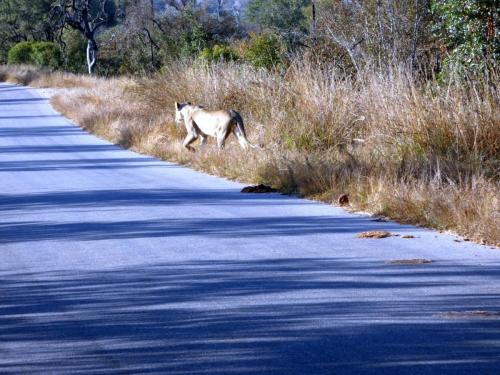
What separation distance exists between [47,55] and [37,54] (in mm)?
937

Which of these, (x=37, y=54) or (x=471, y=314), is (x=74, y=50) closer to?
(x=37, y=54)

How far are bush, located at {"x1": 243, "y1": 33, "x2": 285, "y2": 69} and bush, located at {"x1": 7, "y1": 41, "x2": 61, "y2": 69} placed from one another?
42864 millimetres

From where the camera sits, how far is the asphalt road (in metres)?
6.11

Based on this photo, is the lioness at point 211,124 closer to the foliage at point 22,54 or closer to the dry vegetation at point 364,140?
the dry vegetation at point 364,140

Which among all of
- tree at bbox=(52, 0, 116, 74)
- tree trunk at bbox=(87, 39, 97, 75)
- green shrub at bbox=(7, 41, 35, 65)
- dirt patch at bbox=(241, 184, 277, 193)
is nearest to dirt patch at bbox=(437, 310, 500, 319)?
dirt patch at bbox=(241, 184, 277, 193)

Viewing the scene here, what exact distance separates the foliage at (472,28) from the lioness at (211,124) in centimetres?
417

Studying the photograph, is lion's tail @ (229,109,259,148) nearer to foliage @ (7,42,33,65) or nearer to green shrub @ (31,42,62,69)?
green shrub @ (31,42,62,69)

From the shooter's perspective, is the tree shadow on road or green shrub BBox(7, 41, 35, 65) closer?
the tree shadow on road

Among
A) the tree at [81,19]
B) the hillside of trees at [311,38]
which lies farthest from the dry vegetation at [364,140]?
the tree at [81,19]

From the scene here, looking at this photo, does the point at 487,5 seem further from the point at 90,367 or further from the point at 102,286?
the point at 90,367

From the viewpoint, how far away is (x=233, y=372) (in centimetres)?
580

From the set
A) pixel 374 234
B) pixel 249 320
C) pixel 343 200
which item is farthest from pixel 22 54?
pixel 249 320

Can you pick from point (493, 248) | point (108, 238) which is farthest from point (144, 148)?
point (493, 248)

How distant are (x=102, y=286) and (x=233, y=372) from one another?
2696 millimetres
